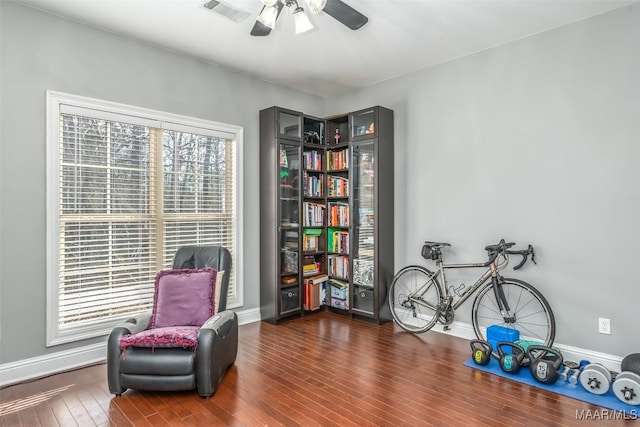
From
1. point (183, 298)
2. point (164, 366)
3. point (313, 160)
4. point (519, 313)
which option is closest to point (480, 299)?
point (519, 313)

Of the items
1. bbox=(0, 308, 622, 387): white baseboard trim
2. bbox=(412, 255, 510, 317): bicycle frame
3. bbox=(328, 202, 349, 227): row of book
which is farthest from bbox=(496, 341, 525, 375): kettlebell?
bbox=(328, 202, 349, 227): row of book

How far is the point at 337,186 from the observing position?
16.0ft

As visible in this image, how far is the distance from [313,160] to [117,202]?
2377mm

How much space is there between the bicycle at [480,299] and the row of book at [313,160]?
5.76 ft

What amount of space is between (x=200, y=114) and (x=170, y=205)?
1.06 meters

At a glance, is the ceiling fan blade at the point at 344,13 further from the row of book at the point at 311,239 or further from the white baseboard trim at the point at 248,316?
the white baseboard trim at the point at 248,316

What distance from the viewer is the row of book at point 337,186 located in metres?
4.84

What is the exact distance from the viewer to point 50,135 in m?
3.04

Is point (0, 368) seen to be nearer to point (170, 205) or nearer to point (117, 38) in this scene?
point (170, 205)

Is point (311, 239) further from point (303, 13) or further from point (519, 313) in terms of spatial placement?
point (303, 13)

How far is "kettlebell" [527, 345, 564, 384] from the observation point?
2744 mm

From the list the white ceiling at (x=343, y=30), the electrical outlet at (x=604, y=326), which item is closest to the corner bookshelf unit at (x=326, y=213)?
the white ceiling at (x=343, y=30)

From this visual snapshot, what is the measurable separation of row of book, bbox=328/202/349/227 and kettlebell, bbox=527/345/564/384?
2438 millimetres

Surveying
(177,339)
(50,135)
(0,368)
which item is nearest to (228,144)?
(50,135)
